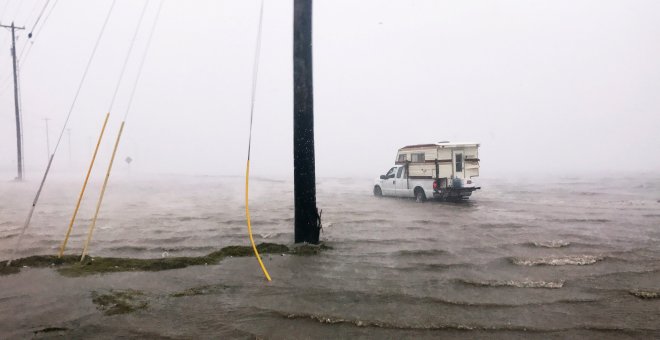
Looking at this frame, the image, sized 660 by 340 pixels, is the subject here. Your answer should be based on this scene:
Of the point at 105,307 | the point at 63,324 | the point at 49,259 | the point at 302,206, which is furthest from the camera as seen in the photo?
the point at 302,206

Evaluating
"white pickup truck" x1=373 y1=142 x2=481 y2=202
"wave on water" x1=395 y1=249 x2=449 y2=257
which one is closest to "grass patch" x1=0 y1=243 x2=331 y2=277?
"wave on water" x1=395 y1=249 x2=449 y2=257

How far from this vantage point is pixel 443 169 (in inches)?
674

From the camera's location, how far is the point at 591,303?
15.2 feet

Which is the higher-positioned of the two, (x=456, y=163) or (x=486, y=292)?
(x=456, y=163)

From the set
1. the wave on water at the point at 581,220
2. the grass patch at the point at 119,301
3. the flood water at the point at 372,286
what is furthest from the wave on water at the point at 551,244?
the grass patch at the point at 119,301

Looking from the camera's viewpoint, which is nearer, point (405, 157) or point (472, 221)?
point (472, 221)

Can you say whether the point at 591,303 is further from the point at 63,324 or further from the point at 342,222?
the point at 342,222

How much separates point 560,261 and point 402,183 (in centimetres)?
1279

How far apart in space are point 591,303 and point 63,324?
230 inches

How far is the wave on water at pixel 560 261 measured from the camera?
255 inches

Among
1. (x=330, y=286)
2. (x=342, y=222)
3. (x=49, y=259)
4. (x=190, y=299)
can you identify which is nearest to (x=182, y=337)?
(x=190, y=299)

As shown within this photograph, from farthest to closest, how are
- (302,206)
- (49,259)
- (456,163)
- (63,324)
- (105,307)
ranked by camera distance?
(456,163) → (302,206) → (49,259) → (105,307) → (63,324)

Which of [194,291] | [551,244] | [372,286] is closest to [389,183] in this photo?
[551,244]

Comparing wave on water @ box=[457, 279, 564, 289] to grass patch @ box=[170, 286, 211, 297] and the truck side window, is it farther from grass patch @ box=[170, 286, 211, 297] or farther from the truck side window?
the truck side window
